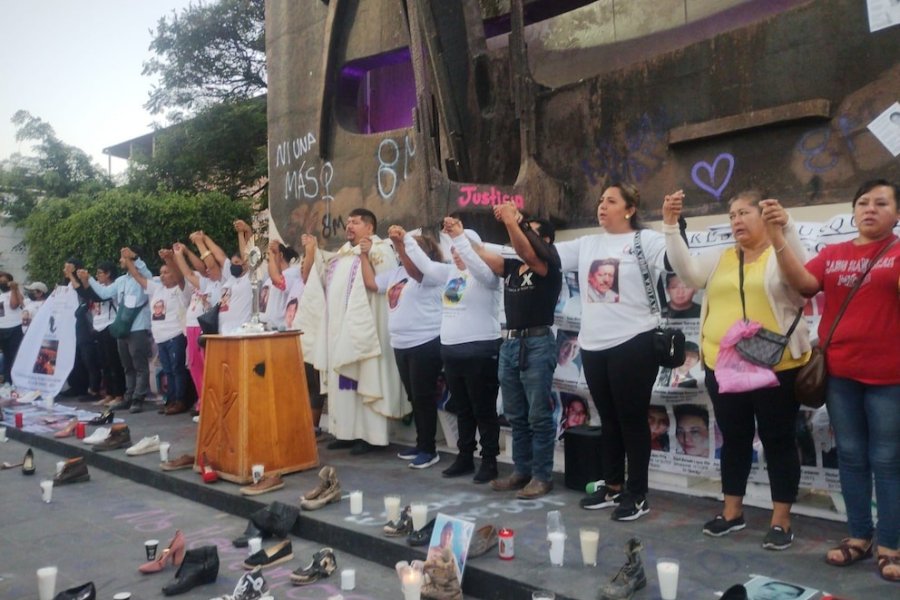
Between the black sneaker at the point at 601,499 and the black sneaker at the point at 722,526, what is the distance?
2.00ft

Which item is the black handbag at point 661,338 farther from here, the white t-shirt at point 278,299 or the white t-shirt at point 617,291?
the white t-shirt at point 278,299

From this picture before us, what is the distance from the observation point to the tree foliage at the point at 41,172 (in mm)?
24969

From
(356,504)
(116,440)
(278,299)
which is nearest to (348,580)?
(356,504)

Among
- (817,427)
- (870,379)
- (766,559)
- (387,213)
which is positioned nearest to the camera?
(870,379)

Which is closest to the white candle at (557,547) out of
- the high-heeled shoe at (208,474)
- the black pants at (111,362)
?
the high-heeled shoe at (208,474)

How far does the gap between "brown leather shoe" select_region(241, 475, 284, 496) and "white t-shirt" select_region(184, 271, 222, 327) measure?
11.1ft

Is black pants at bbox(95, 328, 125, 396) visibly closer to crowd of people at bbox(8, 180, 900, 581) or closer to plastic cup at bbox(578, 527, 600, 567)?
crowd of people at bbox(8, 180, 900, 581)

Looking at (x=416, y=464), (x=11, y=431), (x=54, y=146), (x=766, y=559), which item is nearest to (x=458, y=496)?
(x=416, y=464)

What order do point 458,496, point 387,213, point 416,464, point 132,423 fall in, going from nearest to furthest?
point 458,496 < point 416,464 < point 132,423 < point 387,213

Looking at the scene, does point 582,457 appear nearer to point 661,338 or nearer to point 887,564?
point 661,338

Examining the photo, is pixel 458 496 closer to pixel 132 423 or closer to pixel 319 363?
pixel 319 363

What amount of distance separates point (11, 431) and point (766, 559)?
8.13 metres

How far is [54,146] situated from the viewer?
84.3ft

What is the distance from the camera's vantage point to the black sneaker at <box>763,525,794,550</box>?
12.0 ft
